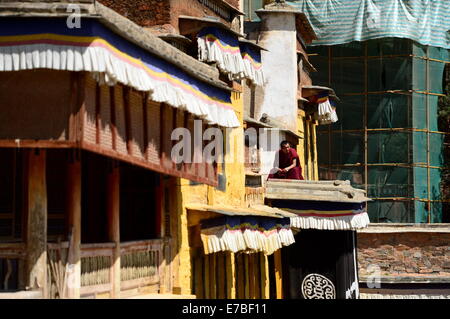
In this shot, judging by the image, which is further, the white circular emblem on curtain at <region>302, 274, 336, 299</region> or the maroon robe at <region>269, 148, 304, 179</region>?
the maroon robe at <region>269, 148, 304, 179</region>

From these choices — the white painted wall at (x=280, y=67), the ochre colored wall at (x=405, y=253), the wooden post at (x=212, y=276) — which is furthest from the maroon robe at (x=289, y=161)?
the ochre colored wall at (x=405, y=253)

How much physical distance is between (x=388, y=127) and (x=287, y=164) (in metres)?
14.0

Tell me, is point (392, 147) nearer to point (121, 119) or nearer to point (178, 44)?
point (178, 44)

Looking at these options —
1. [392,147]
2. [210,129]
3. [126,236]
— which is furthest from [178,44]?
[392,147]

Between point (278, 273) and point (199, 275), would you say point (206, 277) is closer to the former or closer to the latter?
point (199, 275)

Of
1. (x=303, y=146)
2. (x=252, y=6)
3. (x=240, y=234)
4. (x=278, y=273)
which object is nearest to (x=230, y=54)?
(x=240, y=234)

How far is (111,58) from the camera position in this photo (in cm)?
976

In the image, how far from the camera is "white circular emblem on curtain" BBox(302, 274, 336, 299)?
19375 mm

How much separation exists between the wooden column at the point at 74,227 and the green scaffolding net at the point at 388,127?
75.5 ft

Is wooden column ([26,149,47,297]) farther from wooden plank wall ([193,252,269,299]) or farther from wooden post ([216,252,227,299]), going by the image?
wooden post ([216,252,227,299])

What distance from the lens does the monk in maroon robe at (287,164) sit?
65.3 ft

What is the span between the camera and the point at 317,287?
19422 millimetres

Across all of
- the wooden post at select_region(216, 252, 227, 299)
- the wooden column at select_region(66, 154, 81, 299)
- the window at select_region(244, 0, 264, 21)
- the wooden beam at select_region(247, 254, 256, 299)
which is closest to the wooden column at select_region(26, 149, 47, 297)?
the wooden column at select_region(66, 154, 81, 299)

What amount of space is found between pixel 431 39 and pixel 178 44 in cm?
2043
